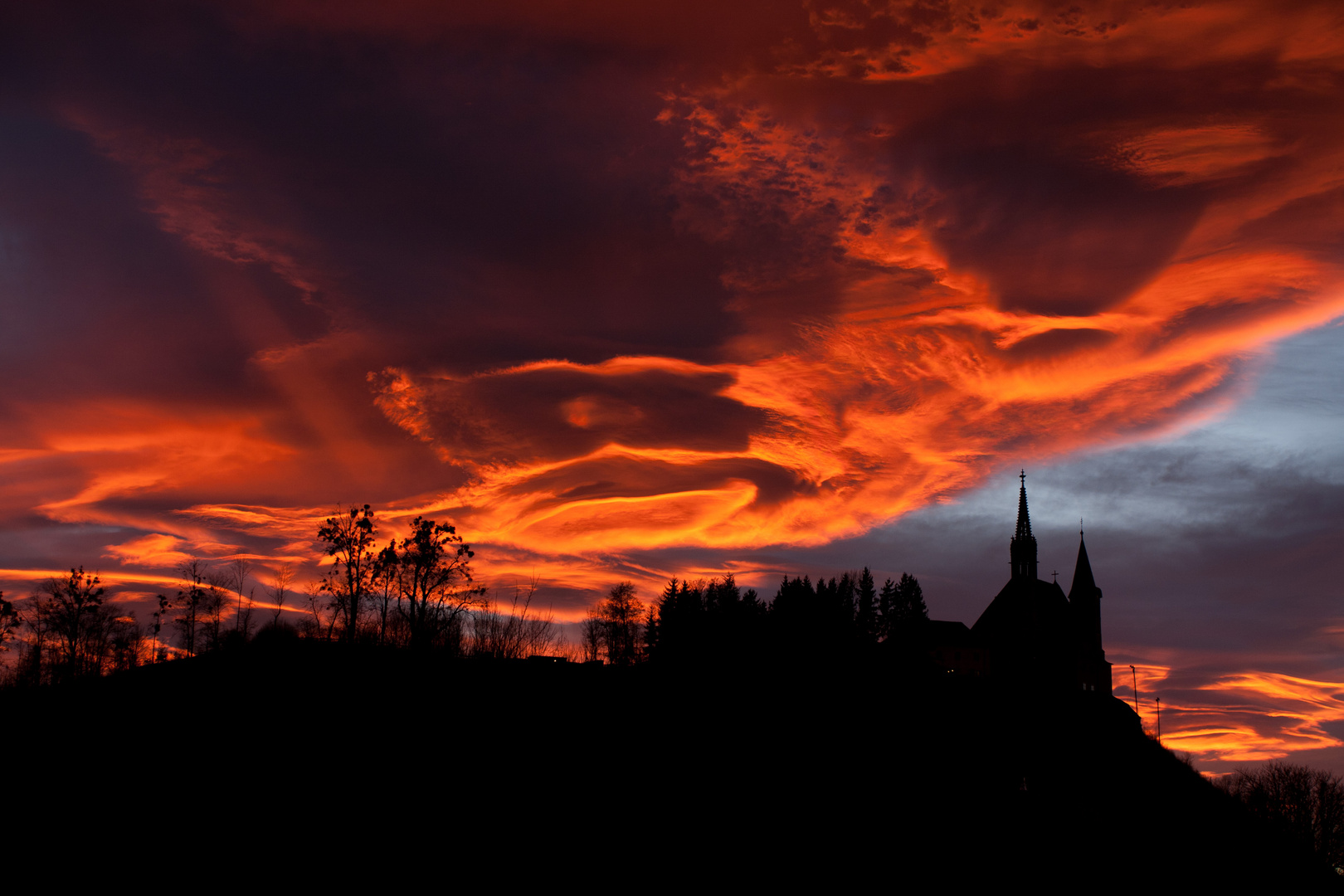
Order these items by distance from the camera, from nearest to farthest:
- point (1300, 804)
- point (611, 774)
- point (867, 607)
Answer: point (611, 774), point (1300, 804), point (867, 607)

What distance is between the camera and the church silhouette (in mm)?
138538

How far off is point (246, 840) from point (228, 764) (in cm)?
598

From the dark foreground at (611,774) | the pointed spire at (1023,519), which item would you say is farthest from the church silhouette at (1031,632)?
the dark foreground at (611,774)

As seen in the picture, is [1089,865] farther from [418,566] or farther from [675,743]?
[418,566]

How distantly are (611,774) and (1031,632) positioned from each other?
116978 millimetres

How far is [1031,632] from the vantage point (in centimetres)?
14088

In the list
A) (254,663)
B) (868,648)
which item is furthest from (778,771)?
(868,648)

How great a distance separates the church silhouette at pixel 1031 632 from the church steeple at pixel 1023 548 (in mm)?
145

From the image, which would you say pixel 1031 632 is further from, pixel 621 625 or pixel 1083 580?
pixel 621 625

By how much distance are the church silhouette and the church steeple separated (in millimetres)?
145

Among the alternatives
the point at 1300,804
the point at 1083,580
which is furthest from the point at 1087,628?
the point at 1300,804

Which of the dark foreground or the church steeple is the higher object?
the church steeple

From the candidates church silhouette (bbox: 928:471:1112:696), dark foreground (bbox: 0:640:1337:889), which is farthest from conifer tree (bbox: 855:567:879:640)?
dark foreground (bbox: 0:640:1337:889)

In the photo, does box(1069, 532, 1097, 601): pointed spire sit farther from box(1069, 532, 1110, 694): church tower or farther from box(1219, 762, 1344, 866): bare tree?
box(1219, 762, 1344, 866): bare tree
